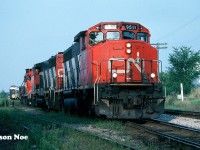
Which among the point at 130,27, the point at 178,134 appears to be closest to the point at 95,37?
the point at 130,27

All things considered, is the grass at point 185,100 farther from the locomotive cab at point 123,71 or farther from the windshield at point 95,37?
the windshield at point 95,37

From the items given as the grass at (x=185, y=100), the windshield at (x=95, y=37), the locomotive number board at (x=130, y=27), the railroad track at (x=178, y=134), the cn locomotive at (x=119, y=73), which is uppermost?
the locomotive number board at (x=130, y=27)

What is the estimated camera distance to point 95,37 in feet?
41.4

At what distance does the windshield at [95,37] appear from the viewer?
40.9 feet

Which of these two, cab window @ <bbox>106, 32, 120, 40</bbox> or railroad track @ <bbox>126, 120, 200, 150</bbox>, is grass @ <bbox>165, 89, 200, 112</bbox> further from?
railroad track @ <bbox>126, 120, 200, 150</bbox>

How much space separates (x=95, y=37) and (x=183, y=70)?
2833 cm

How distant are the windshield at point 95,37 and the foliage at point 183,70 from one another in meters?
25.9

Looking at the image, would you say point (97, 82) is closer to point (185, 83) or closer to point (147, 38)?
point (147, 38)

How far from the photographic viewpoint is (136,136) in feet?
29.0

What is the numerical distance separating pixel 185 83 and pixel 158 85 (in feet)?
88.2

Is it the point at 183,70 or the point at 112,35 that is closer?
the point at 112,35

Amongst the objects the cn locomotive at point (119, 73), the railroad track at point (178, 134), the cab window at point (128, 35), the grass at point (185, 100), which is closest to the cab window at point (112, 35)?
the cn locomotive at point (119, 73)

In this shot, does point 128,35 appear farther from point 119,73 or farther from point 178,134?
point 178,134

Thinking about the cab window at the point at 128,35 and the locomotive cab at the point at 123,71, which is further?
the cab window at the point at 128,35
